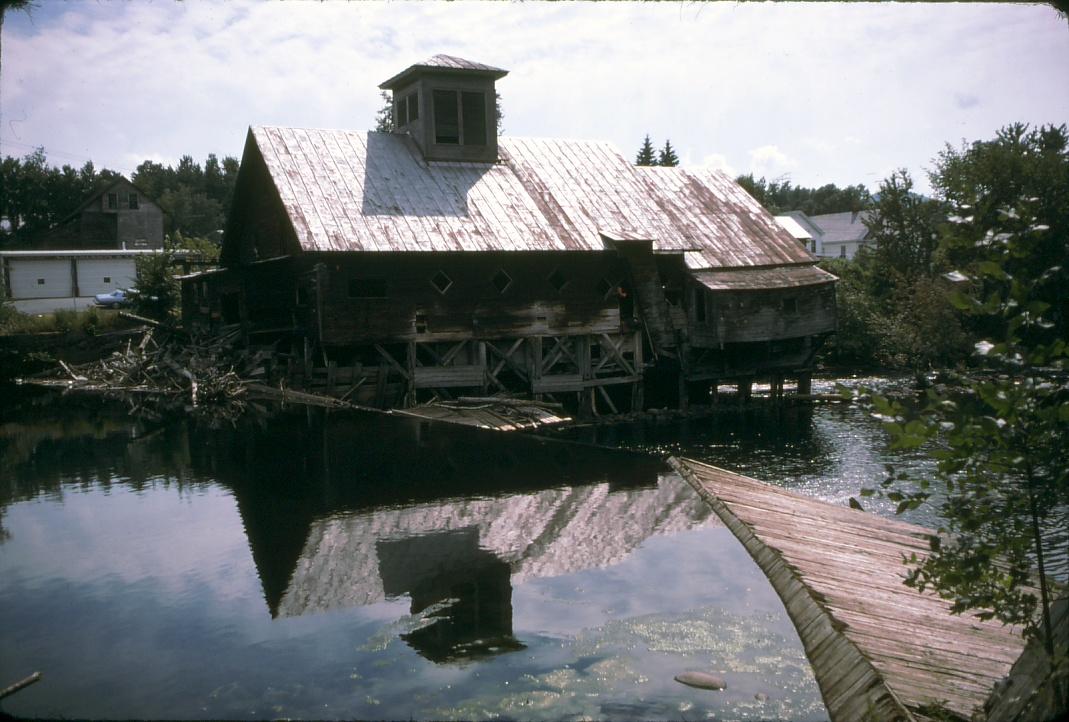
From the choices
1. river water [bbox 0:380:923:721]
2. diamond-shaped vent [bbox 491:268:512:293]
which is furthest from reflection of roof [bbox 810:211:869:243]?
river water [bbox 0:380:923:721]

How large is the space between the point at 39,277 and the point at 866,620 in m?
54.1

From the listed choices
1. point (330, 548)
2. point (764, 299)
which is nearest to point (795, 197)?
point (764, 299)

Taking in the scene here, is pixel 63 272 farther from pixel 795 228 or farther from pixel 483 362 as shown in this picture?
pixel 795 228

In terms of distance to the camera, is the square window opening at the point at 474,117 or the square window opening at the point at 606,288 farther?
the square window opening at the point at 474,117

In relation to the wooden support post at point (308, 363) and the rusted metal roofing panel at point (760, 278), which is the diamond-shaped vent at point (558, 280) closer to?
the rusted metal roofing panel at point (760, 278)

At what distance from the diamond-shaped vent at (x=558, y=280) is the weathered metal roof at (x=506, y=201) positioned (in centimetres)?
115

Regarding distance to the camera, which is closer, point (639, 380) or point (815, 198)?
point (639, 380)

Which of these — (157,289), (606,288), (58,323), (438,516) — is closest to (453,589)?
(438,516)

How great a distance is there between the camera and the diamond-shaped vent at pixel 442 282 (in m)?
27.5

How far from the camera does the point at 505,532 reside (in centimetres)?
1267

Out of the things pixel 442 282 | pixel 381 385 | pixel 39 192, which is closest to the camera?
pixel 381 385

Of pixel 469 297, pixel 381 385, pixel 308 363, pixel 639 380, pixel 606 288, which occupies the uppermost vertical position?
pixel 606 288

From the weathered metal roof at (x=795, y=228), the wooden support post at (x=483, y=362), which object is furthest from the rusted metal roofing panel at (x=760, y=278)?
the weathered metal roof at (x=795, y=228)

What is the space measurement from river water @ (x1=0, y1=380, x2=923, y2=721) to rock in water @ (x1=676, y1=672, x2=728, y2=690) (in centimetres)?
8
